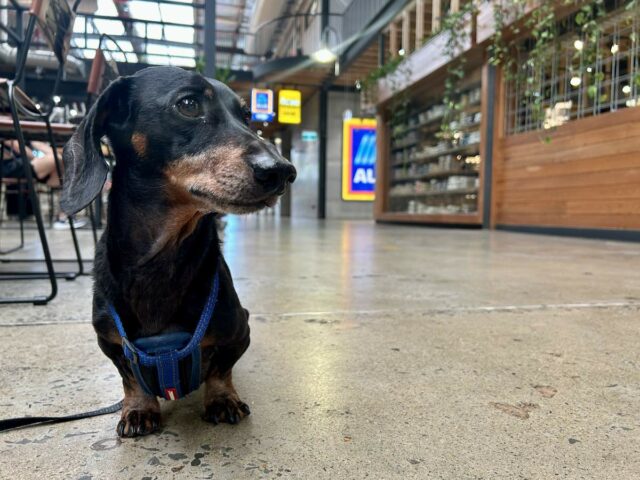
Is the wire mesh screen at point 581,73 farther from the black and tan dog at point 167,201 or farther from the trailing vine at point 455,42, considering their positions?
the black and tan dog at point 167,201

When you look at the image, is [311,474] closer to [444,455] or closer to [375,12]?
[444,455]

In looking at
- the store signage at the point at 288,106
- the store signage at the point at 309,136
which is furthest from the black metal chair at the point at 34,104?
the store signage at the point at 309,136

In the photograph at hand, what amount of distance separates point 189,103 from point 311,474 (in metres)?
0.75

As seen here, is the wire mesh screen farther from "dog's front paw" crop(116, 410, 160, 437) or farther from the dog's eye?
"dog's front paw" crop(116, 410, 160, 437)

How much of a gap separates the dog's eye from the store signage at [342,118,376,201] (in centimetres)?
1200

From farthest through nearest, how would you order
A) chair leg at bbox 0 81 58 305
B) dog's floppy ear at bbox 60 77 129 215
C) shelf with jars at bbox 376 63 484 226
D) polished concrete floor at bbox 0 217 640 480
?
shelf with jars at bbox 376 63 484 226 → chair leg at bbox 0 81 58 305 → dog's floppy ear at bbox 60 77 129 215 → polished concrete floor at bbox 0 217 640 480

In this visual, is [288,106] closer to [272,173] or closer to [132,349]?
[272,173]

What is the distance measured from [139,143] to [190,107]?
0.43ft

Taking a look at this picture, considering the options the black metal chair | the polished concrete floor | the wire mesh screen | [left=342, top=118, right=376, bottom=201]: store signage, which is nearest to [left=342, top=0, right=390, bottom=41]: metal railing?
[left=342, top=118, right=376, bottom=201]: store signage

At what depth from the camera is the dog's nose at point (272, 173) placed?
34.5 inches

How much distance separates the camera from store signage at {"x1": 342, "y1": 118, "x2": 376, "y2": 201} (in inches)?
518

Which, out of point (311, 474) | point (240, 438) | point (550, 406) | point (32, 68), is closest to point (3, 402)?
point (240, 438)

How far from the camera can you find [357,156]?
1341cm

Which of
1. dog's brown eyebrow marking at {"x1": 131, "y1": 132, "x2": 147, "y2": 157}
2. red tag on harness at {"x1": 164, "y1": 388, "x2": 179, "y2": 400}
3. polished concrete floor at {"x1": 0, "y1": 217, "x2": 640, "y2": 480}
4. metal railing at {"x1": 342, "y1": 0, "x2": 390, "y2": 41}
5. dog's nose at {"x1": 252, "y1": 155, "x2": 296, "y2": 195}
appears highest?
metal railing at {"x1": 342, "y1": 0, "x2": 390, "y2": 41}
